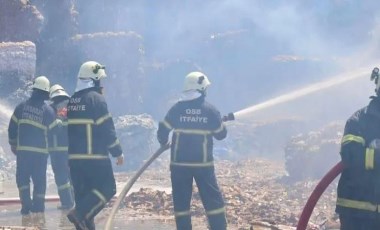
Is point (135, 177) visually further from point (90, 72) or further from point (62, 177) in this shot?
point (62, 177)

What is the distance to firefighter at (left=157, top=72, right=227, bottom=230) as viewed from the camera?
19.1ft

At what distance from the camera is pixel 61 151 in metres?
7.90

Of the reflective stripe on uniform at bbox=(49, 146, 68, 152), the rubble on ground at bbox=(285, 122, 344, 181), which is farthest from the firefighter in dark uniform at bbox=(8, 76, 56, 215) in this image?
the rubble on ground at bbox=(285, 122, 344, 181)

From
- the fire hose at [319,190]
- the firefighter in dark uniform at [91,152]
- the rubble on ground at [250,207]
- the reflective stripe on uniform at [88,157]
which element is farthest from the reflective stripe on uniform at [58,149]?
the fire hose at [319,190]

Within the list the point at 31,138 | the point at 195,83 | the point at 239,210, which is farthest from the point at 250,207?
the point at 31,138

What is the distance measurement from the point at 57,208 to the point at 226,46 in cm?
3068

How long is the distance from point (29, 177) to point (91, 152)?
2321 millimetres

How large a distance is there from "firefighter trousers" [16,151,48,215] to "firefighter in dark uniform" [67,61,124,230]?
2.01 m

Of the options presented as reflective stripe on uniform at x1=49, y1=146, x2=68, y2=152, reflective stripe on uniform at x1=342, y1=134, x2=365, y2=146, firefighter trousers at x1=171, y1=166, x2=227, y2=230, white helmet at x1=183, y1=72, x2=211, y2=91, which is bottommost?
firefighter trousers at x1=171, y1=166, x2=227, y2=230

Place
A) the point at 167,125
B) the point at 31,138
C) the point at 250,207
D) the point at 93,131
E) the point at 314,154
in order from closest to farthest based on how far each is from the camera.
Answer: the point at 93,131
the point at 167,125
the point at 31,138
the point at 250,207
the point at 314,154

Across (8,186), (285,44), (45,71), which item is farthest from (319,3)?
(8,186)

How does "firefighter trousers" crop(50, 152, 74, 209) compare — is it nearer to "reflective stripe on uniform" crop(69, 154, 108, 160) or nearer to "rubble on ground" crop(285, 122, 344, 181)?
"reflective stripe on uniform" crop(69, 154, 108, 160)

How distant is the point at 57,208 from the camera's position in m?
8.05

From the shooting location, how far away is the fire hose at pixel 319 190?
373 cm
